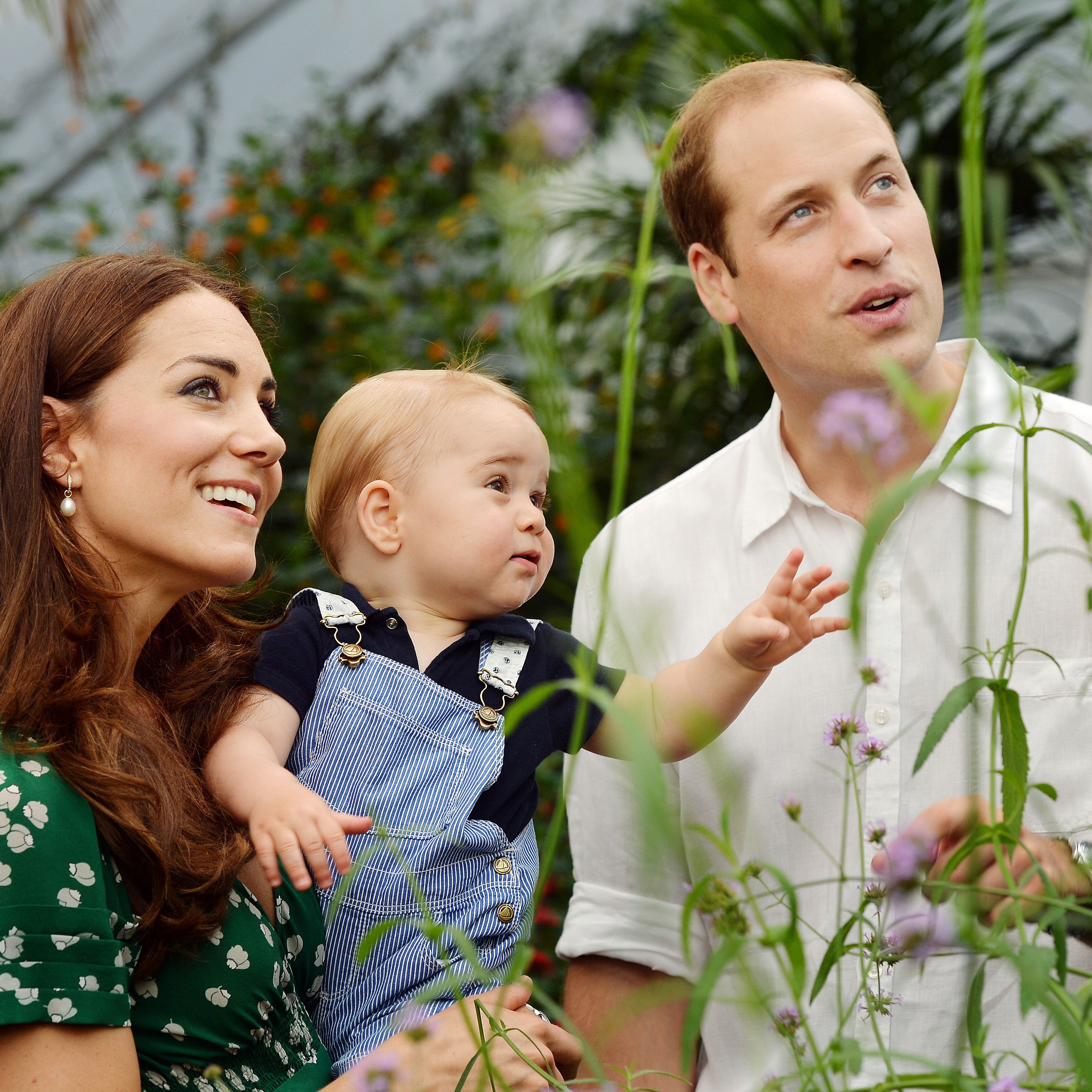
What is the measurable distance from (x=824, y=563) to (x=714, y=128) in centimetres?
69

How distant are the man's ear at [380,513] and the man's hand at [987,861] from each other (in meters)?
0.76

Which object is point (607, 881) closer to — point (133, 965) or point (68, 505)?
point (133, 965)

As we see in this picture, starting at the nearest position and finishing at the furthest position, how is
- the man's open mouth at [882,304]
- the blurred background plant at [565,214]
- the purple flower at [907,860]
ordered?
the purple flower at [907,860] < the man's open mouth at [882,304] < the blurred background plant at [565,214]

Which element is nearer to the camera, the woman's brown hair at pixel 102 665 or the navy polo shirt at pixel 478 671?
the woman's brown hair at pixel 102 665

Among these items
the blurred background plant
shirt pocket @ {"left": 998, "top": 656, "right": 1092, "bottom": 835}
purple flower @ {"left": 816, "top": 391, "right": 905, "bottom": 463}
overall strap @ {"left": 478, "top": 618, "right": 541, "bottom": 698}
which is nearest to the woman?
overall strap @ {"left": 478, "top": 618, "right": 541, "bottom": 698}

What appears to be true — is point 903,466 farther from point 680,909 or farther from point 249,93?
point 249,93

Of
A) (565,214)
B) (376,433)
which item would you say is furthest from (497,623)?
(565,214)

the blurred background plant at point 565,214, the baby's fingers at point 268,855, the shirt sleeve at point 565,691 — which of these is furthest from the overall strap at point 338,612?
the blurred background plant at point 565,214

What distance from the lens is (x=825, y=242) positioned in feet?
5.60

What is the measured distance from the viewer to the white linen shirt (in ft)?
5.21

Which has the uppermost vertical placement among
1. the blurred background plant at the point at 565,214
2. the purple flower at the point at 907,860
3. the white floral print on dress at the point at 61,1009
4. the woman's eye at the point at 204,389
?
the blurred background plant at the point at 565,214

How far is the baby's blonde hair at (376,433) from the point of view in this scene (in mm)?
1535

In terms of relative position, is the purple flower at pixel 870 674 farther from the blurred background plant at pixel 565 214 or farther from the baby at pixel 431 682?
the blurred background plant at pixel 565 214

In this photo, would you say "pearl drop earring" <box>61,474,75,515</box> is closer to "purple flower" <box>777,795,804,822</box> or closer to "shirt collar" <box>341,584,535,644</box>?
"shirt collar" <box>341,584,535,644</box>
